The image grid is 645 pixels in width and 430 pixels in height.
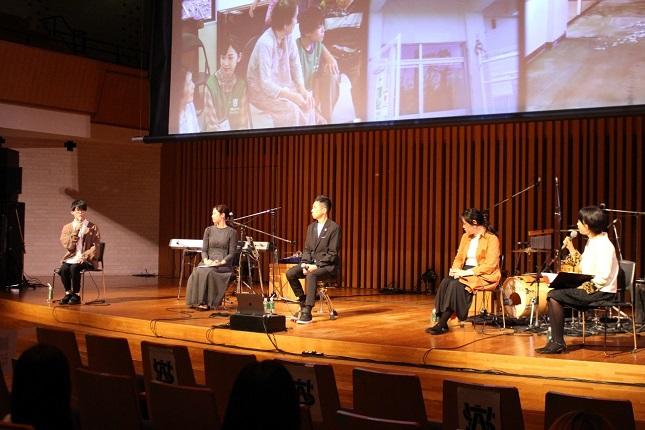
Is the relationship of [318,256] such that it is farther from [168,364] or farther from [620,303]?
[168,364]

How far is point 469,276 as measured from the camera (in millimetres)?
6656

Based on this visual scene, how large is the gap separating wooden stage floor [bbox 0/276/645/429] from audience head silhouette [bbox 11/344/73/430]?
2.75m

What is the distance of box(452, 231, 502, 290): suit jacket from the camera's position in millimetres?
6641

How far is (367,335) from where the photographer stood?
6422mm

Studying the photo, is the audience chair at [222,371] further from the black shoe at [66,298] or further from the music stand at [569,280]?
the black shoe at [66,298]

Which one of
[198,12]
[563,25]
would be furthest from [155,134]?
[563,25]

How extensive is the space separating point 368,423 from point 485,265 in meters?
4.68

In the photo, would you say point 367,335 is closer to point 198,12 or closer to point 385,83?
point 385,83

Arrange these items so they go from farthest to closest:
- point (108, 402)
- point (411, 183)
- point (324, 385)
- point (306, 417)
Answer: point (411, 183)
point (324, 385)
point (108, 402)
point (306, 417)

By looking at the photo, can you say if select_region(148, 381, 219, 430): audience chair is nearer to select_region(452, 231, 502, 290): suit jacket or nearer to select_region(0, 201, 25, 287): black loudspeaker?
select_region(452, 231, 502, 290): suit jacket

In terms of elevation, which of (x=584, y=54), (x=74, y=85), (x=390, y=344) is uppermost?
(x=74, y=85)

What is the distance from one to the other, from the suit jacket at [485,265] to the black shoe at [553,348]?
3.71 ft

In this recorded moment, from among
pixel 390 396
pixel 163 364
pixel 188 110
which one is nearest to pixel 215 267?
pixel 188 110

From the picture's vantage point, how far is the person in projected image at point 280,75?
26.9ft
